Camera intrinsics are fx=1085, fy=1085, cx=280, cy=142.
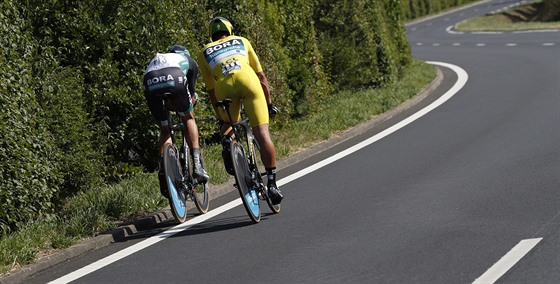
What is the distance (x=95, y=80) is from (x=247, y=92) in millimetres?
3270

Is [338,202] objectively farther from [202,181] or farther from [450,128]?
[450,128]

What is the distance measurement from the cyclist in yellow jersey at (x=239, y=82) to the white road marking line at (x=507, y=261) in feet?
8.82

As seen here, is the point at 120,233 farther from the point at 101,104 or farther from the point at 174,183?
the point at 101,104

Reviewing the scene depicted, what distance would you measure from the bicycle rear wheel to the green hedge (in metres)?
1.96

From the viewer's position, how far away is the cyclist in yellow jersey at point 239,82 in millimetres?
10305

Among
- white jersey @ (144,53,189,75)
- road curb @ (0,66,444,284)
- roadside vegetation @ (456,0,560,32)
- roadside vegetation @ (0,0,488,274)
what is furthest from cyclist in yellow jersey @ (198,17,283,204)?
roadside vegetation @ (456,0,560,32)

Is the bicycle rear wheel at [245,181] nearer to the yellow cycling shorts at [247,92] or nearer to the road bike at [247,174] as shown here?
the road bike at [247,174]

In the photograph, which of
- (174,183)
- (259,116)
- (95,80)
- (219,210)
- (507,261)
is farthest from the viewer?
(95,80)

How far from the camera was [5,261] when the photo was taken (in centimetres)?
884

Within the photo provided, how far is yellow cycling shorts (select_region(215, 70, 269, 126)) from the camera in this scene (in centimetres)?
1030

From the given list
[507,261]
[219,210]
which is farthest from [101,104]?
[507,261]

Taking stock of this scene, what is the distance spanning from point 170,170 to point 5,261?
1.91 meters

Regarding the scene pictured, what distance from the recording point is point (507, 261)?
8.10 m

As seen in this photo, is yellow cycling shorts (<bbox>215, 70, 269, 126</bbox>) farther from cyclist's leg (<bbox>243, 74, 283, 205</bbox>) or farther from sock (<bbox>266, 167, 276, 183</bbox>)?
sock (<bbox>266, 167, 276, 183</bbox>)
